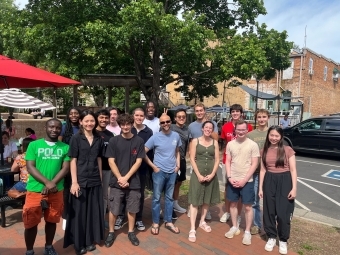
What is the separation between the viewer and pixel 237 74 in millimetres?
10414

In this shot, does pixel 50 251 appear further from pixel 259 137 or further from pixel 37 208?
pixel 259 137

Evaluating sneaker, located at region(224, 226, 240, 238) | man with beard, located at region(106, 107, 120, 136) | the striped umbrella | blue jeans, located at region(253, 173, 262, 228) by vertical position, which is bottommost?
sneaker, located at region(224, 226, 240, 238)

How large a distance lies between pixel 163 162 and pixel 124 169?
1.96 ft

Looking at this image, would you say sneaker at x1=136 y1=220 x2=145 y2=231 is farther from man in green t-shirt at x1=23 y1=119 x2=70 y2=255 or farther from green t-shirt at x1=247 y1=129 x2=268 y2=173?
green t-shirt at x1=247 y1=129 x2=268 y2=173

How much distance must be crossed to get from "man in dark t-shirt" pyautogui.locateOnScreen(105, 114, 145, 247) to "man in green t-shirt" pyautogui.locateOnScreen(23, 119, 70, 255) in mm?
602

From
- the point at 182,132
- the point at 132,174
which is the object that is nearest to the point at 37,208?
the point at 132,174

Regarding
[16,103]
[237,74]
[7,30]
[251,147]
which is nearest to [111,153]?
[251,147]

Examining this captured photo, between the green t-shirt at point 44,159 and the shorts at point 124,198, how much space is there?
0.73 m

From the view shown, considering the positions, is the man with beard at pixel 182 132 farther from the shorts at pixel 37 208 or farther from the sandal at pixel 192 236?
the shorts at pixel 37 208

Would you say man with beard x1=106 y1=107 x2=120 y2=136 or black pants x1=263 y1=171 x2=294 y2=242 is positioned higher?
man with beard x1=106 y1=107 x2=120 y2=136

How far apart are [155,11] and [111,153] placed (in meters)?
6.22

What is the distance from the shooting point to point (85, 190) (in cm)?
323

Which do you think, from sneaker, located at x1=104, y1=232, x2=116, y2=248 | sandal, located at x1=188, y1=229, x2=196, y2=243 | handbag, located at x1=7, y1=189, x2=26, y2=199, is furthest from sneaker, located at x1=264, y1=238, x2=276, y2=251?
handbag, located at x1=7, y1=189, x2=26, y2=199

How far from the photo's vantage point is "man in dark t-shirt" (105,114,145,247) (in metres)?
3.42
